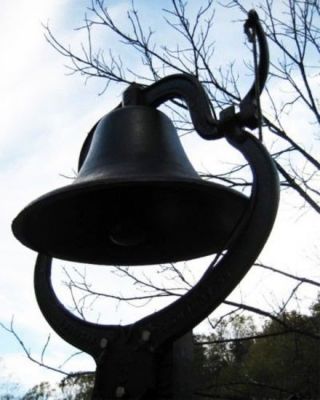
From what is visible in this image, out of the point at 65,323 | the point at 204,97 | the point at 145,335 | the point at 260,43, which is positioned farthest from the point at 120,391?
the point at 260,43

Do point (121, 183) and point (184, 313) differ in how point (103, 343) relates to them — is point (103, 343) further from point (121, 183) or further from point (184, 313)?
point (121, 183)

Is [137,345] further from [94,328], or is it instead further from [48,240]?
[48,240]

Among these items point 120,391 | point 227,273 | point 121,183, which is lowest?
point 120,391

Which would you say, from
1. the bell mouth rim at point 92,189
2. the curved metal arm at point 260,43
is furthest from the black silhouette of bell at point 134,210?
the curved metal arm at point 260,43

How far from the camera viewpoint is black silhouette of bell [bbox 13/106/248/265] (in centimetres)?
157

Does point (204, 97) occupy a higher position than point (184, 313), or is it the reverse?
point (204, 97)

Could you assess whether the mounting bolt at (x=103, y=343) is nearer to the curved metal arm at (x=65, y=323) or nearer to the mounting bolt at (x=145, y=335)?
the curved metal arm at (x=65, y=323)

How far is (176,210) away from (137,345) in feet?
2.11

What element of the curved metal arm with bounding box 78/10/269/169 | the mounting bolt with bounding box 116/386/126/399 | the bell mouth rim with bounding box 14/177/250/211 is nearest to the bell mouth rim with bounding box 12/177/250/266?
the bell mouth rim with bounding box 14/177/250/211

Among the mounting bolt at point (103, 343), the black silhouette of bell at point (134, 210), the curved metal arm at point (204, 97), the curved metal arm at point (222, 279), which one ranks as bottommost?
the mounting bolt at point (103, 343)

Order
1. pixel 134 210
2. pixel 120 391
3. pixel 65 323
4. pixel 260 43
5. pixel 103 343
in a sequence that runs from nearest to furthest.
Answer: pixel 120 391 < pixel 103 343 < pixel 65 323 < pixel 260 43 < pixel 134 210

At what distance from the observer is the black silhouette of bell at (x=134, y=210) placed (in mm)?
1574

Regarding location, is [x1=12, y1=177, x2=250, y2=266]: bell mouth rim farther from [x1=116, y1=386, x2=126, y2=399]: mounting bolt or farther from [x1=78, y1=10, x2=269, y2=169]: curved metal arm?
[x1=116, y1=386, x2=126, y2=399]: mounting bolt

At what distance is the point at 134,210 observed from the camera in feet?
5.82
